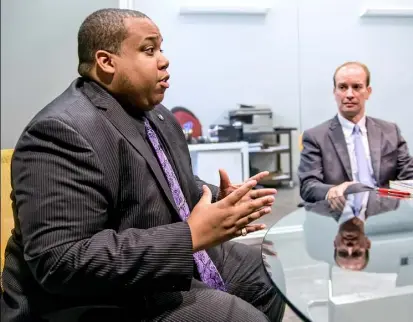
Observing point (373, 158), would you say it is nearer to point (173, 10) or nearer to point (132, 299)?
point (132, 299)

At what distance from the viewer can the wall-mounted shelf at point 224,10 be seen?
166 inches

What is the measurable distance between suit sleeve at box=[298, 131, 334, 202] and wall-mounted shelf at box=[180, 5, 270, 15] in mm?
2328

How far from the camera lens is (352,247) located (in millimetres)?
1446

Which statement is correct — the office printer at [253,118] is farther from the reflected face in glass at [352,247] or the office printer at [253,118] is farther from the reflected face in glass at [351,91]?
the reflected face in glass at [352,247]

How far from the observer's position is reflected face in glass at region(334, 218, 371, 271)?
1333mm

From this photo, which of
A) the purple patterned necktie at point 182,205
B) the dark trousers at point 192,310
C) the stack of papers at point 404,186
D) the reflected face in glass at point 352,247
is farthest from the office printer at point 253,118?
the dark trousers at point 192,310

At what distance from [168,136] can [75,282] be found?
610 mm

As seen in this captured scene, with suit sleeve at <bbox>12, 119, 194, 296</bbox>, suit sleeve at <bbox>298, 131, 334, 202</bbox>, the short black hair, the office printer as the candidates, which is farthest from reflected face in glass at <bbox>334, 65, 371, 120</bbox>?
the office printer

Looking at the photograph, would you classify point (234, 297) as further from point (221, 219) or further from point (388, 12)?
point (388, 12)

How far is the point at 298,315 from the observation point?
0.98 meters

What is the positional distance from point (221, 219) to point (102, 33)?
58 cm

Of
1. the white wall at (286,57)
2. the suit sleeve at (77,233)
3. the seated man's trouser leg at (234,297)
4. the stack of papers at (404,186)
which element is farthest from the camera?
the white wall at (286,57)

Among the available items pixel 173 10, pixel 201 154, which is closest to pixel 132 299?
pixel 201 154

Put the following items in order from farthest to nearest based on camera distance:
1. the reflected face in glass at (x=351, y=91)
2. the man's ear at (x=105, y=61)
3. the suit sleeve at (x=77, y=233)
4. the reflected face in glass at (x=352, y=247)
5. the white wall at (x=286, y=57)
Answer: the white wall at (x=286, y=57)
the reflected face in glass at (x=351, y=91)
the reflected face in glass at (x=352, y=247)
the man's ear at (x=105, y=61)
the suit sleeve at (x=77, y=233)
